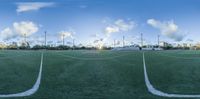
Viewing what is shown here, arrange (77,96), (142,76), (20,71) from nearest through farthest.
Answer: (77,96) < (142,76) < (20,71)

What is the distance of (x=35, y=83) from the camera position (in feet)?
56.2

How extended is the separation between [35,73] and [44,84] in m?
2.90

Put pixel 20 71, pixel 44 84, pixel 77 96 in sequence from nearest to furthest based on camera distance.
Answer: pixel 77 96
pixel 44 84
pixel 20 71

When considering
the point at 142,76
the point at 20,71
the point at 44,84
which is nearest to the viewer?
the point at 44,84

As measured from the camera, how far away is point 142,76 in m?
18.6

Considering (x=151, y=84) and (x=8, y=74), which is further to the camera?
(x=8, y=74)

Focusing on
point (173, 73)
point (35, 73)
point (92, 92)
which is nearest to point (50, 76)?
point (35, 73)

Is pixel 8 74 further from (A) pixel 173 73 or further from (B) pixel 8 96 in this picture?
(A) pixel 173 73

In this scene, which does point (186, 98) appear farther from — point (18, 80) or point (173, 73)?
point (18, 80)

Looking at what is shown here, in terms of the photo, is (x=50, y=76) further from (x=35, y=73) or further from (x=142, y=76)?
(x=142, y=76)

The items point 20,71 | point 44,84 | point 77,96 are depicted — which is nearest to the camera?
point 77,96

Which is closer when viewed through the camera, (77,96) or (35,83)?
(77,96)

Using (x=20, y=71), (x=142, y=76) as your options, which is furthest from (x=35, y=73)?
(x=142, y=76)

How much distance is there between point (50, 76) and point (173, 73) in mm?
5568
